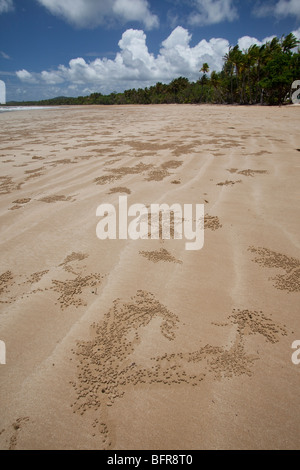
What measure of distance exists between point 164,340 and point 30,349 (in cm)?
69

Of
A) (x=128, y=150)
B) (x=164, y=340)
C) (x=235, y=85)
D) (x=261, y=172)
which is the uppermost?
(x=235, y=85)

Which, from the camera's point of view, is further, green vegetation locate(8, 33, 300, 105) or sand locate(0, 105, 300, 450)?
green vegetation locate(8, 33, 300, 105)

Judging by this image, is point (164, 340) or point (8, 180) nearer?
point (164, 340)

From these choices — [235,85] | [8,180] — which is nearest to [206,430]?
[8,180]

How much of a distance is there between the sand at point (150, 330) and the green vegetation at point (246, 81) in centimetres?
3082

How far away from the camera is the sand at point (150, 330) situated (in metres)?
1.00

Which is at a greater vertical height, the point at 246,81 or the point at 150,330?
the point at 246,81

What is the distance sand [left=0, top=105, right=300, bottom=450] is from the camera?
100 cm

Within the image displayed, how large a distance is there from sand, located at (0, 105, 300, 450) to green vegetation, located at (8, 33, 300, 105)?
3082cm

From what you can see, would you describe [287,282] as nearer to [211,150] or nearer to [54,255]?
[54,255]

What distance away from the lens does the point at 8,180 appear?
371 centimetres

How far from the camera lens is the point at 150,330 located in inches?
53.9

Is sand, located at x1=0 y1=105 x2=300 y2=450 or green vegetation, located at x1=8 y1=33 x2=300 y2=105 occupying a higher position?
green vegetation, located at x1=8 y1=33 x2=300 y2=105

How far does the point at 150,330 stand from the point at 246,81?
144ft
